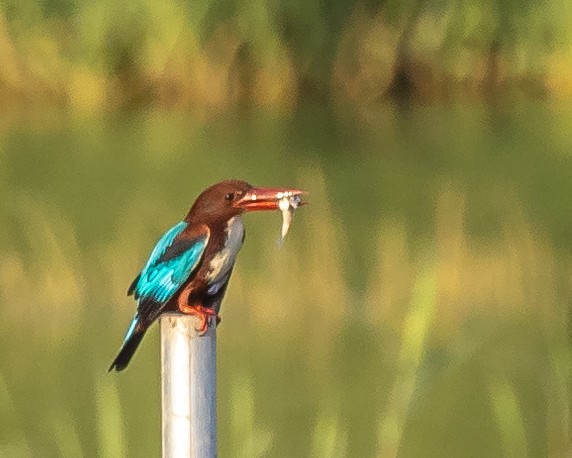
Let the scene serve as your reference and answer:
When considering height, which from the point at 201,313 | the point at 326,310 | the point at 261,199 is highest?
the point at 261,199

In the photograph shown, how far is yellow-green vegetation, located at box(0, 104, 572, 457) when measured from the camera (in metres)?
4.33

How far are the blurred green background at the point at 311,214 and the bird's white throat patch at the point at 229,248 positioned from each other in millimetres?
556

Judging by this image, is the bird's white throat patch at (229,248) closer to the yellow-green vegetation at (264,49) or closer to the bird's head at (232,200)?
the bird's head at (232,200)

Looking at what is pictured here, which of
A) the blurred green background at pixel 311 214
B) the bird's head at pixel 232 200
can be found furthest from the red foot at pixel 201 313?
the blurred green background at pixel 311 214

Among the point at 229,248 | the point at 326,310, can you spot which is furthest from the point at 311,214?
the point at 229,248

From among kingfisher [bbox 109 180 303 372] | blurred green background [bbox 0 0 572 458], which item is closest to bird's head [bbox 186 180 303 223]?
kingfisher [bbox 109 180 303 372]

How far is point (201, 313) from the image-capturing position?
2.51 m

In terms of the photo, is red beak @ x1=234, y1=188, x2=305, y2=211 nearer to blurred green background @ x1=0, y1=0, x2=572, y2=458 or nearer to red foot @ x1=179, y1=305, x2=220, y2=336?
red foot @ x1=179, y1=305, x2=220, y2=336

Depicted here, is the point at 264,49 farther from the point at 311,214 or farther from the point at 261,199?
the point at 261,199

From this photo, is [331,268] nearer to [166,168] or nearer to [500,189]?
[500,189]

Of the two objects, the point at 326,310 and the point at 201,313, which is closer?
the point at 201,313

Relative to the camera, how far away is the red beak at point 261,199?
248cm

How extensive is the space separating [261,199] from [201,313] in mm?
190

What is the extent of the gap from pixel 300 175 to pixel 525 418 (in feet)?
15.2
